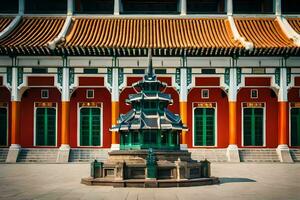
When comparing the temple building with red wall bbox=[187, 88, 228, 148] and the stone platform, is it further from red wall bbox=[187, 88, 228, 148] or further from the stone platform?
the stone platform

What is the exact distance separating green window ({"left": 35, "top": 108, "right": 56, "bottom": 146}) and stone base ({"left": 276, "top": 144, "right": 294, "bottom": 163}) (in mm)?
13420

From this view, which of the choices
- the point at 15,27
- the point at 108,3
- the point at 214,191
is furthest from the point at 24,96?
the point at 214,191

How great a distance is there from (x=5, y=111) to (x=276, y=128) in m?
16.6

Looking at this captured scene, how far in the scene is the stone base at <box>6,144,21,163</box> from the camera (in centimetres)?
3008

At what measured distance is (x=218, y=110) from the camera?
3275 cm

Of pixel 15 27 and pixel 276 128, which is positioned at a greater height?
pixel 15 27

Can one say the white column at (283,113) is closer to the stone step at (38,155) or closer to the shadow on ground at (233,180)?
the shadow on ground at (233,180)

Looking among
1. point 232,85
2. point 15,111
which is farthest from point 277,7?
point 15,111

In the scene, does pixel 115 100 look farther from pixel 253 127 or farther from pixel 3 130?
pixel 253 127

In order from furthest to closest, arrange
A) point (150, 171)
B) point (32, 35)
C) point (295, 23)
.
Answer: point (295, 23)
point (32, 35)
point (150, 171)

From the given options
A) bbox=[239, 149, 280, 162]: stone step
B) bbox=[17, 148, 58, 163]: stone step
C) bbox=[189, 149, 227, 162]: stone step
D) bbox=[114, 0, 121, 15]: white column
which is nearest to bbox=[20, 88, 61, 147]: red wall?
bbox=[17, 148, 58, 163]: stone step

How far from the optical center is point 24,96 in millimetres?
32906

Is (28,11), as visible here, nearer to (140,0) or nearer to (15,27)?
(15,27)

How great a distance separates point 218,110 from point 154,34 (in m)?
6.09
